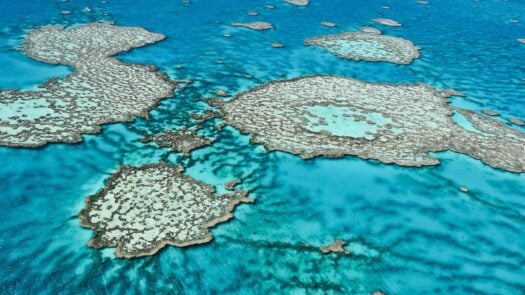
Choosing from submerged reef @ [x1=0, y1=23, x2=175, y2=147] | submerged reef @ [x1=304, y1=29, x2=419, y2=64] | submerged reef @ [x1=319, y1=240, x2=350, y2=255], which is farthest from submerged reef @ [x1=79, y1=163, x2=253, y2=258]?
submerged reef @ [x1=304, y1=29, x2=419, y2=64]

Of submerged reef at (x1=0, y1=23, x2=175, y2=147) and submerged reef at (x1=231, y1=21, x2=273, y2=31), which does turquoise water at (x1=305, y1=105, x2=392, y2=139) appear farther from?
submerged reef at (x1=231, y1=21, x2=273, y2=31)

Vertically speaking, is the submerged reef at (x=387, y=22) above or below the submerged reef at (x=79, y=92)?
above

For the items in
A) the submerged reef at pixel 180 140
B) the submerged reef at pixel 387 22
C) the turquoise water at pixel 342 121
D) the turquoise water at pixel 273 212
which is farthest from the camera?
the submerged reef at pixel 387 22

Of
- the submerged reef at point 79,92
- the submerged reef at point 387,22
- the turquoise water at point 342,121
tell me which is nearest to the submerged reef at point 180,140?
the submerged reef at point 79,92

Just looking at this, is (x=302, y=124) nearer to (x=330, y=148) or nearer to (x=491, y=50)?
(x=330, y=148)

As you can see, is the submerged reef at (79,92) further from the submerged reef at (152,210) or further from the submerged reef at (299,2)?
the submerged reef at (299,2)
